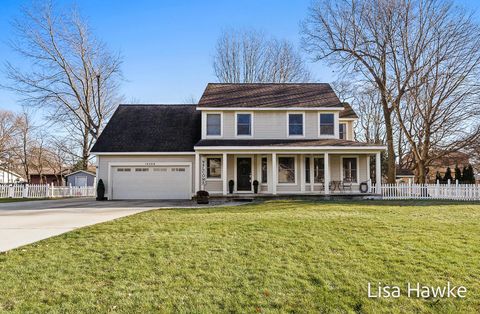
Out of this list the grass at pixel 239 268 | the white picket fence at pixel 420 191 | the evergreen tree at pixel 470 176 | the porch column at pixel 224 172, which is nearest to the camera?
the grass at pixel 239 268

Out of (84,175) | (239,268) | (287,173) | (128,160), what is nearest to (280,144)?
(287,173)

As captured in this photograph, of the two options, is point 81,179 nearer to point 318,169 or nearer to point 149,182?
point 149,182

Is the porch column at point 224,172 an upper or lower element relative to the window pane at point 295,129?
lower

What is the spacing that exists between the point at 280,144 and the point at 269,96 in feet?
13.5

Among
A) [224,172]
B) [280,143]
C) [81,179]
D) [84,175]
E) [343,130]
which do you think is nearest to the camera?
[224,172]

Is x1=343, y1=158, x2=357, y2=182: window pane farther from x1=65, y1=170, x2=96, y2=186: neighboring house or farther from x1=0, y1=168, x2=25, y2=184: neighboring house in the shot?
x1=0, y1=168, x2=25, y2=184: neighboring house

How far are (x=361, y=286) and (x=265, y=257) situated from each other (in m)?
1.66

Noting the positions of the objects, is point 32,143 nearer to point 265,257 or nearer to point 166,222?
point 166,222

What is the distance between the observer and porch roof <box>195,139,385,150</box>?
684 inches

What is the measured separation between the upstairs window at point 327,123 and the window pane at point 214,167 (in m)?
6.29

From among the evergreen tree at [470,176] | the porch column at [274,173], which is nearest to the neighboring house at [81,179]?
the porch column at [274,173]

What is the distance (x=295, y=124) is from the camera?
1941 cm

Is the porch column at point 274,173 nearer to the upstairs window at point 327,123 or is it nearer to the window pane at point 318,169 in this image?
the window pane at point 318,169

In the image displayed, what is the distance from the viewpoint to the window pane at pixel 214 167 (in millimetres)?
18891
